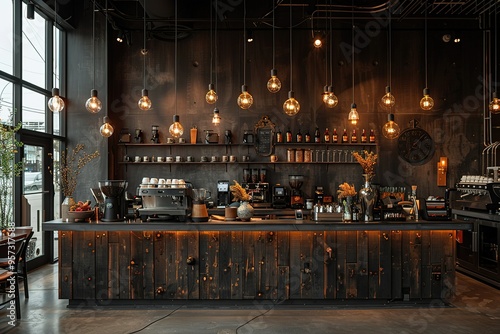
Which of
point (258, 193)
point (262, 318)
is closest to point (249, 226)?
point (262, 318)

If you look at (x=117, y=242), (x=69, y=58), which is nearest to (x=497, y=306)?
(x=117, y=242)

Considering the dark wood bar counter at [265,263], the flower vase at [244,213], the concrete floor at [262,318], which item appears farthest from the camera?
the flower vase at [244,213]

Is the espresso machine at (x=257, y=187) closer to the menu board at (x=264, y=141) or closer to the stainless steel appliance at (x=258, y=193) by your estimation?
the stainless steel appliance at (x=258, y=193)

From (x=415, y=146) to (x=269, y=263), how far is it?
192 inches

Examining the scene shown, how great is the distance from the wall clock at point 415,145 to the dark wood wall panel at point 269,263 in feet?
11.9

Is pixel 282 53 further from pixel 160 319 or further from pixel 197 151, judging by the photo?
pixel 160 319

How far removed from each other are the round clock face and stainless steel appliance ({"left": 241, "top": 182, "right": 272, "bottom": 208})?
2.89 meters

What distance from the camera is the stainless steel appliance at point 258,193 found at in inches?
304

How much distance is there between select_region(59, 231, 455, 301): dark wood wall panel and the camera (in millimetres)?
4887

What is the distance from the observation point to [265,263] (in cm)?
491

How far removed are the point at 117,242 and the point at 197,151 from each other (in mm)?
3683

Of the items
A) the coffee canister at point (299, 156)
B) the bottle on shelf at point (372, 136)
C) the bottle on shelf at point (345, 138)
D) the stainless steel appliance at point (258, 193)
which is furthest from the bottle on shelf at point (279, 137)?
the bottle on shelf at point (372, 136)

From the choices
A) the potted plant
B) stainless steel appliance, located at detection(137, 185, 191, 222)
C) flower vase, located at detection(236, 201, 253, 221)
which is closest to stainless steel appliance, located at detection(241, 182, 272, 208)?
flower vase, located at detection(236, 201, 253, 221)

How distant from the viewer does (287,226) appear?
4.77 meters
